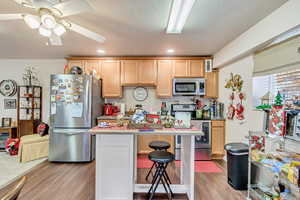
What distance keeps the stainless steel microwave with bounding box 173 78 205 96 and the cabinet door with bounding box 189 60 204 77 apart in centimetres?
18

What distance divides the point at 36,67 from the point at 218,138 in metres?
5.28

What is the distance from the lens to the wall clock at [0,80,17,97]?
4359 millimetres

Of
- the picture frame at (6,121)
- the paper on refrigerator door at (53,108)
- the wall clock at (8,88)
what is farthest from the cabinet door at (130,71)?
the picture frame at (6,121)

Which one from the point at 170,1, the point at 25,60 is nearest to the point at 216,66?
the point at 170,1

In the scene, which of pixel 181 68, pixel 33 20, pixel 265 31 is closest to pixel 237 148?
pixel 265 31

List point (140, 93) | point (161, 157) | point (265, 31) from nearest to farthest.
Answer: point (161, 157)
point (265, 31)
point (140, 93)

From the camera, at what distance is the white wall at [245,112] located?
2.61 metres

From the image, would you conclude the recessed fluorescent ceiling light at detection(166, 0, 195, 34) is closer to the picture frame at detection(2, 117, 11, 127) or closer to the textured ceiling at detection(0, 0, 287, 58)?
the textured ceiling at detection(0, 0, 287, 58)

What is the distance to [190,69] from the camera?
3.96 meters

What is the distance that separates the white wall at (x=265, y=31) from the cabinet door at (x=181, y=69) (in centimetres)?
96

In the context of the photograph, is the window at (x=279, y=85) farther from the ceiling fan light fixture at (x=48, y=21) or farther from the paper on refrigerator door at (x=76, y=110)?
the paper on refrigerator door at (x=76, y=110)

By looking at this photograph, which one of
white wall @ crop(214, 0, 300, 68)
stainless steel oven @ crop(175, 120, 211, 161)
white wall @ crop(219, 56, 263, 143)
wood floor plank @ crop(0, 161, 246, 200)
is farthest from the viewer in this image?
stainless steel oven @ crop(175, 120, 211, 161)

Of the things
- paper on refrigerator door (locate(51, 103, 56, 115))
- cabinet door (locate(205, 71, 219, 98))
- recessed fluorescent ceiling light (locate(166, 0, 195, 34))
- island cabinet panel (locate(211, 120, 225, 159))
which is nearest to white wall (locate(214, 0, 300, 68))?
cabinet door (locate(205, 71, 219, 98))

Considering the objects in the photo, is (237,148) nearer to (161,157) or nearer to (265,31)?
(161,157)
